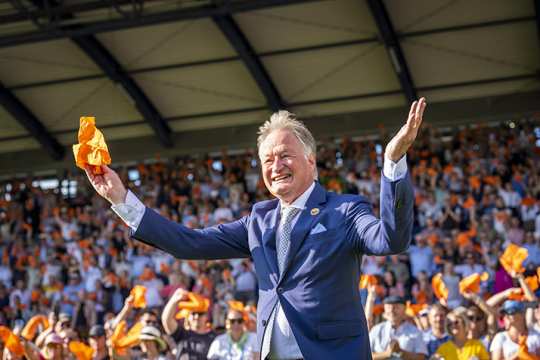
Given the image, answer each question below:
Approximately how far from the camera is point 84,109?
2216 cm

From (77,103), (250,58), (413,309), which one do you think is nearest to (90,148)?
(413,309)

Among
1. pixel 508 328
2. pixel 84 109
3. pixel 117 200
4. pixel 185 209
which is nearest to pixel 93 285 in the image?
pixel 185 209

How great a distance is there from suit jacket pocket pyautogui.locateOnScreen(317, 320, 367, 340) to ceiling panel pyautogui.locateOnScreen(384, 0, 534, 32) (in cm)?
1533

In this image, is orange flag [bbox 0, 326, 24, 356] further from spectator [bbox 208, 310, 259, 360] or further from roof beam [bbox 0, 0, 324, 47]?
roof beam [bbox 0, 0, 324, 47]

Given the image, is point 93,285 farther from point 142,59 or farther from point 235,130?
point 235,130

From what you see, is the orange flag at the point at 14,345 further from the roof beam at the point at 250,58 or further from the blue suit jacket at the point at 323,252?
the roof beam at the point at 250,58

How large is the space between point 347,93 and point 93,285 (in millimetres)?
8159

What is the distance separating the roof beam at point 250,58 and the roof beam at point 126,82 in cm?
290

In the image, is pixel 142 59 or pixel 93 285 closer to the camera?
pixel 93 285

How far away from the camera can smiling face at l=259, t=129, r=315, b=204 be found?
3.17m

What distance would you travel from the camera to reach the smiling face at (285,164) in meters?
3.17

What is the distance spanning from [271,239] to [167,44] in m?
16.6

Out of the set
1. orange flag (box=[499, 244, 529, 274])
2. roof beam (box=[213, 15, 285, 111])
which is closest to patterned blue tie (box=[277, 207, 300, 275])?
orange flag (box=[499, 244, 529, 274])

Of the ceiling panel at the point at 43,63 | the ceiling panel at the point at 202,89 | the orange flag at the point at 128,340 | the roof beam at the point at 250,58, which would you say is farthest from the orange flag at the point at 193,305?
the ceiling panel at the point at 202,89
